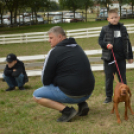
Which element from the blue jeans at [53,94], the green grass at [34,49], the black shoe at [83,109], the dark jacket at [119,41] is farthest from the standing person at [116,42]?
the green grass at [34,49]

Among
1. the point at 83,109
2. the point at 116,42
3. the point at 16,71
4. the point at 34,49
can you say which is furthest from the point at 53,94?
the point at 34,49

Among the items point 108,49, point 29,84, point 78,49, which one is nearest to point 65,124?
point 78,49

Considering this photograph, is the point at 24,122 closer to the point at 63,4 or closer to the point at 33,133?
the point at 33,133

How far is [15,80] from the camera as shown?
23.1 ft

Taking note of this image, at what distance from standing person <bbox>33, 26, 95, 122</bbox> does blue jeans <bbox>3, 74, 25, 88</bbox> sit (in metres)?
2.53

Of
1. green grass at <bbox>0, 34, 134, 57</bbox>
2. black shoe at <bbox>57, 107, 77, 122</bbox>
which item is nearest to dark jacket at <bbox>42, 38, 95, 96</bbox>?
black shoe at <bbox>57, 107, 77, 122</bbox>

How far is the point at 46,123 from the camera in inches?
176

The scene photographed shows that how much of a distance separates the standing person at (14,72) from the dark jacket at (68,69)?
8.27 feet

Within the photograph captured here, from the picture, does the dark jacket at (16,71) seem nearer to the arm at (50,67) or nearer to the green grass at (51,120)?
the green grass at (51,120)

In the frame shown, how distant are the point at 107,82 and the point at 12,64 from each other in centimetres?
261

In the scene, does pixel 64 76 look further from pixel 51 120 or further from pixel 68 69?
pixel 51 120

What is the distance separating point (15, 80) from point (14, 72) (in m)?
0.39

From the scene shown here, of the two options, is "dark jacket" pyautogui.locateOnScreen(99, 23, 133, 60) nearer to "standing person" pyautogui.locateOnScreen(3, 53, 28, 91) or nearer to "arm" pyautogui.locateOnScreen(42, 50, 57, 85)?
"arm" pyautogui.locateOnScreen(42, 50, 57, 85)

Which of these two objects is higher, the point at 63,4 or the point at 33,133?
the point at 63,4
